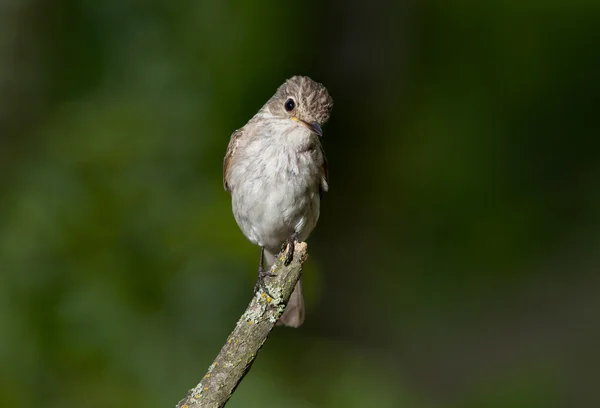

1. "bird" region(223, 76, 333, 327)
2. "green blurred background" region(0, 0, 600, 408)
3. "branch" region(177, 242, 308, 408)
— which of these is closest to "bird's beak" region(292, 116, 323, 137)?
"bird" region(223, 76, 333, 327)

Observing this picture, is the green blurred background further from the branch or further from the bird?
the branch

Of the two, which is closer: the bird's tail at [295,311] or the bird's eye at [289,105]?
the bird's eye at [289,105]

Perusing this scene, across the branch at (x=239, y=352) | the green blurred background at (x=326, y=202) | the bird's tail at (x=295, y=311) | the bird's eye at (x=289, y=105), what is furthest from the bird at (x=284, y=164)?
the green blurred background at (x=326, y=202)

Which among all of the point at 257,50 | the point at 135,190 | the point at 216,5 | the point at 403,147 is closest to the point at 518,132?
the point at 403,147

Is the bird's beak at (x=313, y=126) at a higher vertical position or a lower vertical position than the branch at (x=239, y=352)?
higher

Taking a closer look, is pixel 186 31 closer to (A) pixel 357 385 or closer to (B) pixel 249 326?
(A) pixel 357 385

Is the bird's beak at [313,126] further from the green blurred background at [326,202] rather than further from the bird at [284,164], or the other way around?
the green blurred background at [326,202]
